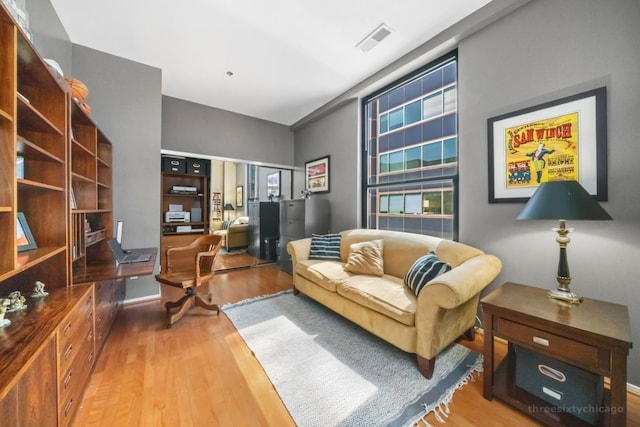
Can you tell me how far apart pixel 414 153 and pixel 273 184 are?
341cm

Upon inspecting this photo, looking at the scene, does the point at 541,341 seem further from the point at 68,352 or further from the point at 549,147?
the point at 68,352

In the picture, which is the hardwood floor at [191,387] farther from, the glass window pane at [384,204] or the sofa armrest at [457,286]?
the glass window pane at [384,204]

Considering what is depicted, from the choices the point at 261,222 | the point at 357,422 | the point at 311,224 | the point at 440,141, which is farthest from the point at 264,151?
the point at 357,422

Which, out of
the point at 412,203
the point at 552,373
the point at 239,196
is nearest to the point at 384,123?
the point at 412,203

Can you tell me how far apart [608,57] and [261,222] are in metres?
4.87

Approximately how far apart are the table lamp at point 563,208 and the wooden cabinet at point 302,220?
2744mm

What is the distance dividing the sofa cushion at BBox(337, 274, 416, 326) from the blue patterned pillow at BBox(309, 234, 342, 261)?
2.04 feet

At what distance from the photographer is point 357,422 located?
1284mm

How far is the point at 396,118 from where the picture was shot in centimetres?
311

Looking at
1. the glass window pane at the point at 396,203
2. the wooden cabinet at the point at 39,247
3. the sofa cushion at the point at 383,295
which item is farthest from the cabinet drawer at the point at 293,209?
the wooden cabinet at the point at 39,247

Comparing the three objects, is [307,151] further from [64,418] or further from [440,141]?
[64,418]

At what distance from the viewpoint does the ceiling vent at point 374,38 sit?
2.25 metres

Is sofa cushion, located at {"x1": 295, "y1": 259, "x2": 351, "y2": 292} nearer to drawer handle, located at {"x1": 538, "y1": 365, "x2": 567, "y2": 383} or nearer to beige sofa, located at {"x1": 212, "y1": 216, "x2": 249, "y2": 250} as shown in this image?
drawer handle, located at {"x1": 538, "y1": 365, "x2": 567, "y2": 383}

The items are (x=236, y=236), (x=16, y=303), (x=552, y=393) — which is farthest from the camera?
(x=236, y=236)
